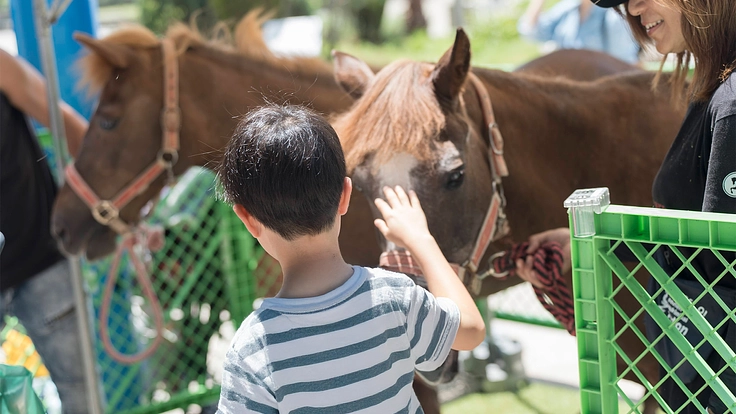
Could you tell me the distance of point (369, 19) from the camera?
56.5 ft

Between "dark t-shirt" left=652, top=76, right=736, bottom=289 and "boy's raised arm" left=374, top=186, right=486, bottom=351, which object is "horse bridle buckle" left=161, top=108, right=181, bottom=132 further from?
"dark t-shirt" left=652, top=76, right=736, bottom=289

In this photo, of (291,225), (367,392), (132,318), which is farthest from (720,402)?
(132,318)

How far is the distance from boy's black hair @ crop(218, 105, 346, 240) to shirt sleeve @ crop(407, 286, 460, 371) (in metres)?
0.21

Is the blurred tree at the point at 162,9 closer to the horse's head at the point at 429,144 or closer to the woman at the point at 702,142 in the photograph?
the horse's head at the point at 429,144

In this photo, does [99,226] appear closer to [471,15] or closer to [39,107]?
[39,107]

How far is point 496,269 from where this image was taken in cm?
209

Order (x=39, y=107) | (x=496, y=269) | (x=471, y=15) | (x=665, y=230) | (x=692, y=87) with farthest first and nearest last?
(x=471, y=15) → (x=39, y=107) → (x=496, y=269) → (x=692, y=87) → (x=665, y=230)

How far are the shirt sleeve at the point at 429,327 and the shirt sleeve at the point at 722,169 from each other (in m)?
0.52

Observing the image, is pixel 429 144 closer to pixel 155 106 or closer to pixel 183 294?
pixel 155 106

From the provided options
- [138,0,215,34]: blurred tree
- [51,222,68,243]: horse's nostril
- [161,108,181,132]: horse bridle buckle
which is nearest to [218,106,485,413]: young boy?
[161,108,181,132]: horse bridle buckle

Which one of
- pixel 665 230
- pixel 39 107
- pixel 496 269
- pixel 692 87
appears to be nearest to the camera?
pixel 665 230

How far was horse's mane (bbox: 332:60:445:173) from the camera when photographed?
6.03 feet

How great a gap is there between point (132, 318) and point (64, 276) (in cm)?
61

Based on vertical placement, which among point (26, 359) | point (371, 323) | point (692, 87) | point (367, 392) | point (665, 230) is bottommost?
point (26, 359)
